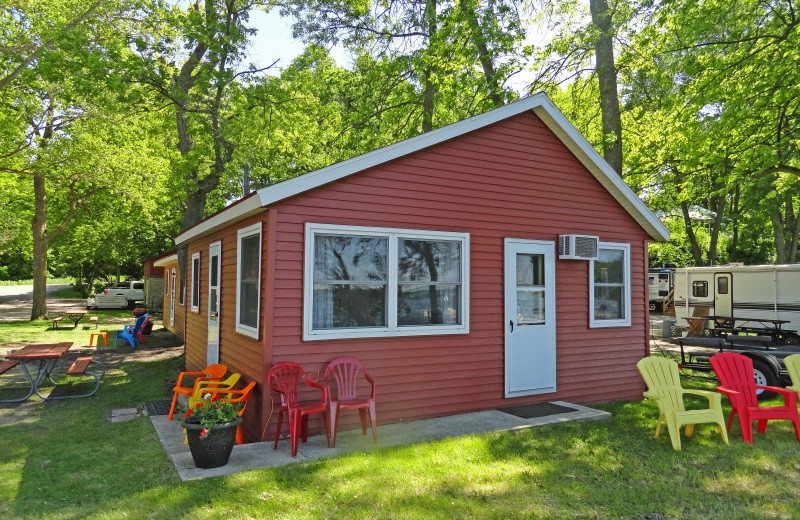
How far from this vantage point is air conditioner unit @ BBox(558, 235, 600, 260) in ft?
24.8

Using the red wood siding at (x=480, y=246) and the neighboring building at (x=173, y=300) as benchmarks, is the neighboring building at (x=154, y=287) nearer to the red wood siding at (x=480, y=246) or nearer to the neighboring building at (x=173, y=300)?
the neighboring building at (x=173, y=300)

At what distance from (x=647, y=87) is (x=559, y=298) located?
12.0m

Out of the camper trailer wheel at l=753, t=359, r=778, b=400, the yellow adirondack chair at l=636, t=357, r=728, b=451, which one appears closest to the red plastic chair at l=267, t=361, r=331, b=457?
the yellow adirondack chair at l=636, t=357, r=728, b=451

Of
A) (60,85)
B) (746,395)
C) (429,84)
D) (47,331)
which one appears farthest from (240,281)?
(47,331)

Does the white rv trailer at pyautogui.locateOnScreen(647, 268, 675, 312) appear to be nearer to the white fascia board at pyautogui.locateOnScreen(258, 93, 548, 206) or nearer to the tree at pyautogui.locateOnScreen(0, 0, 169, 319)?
the white fascia board at pyautogui.locateOnScreen(258, 93, 548, 206)

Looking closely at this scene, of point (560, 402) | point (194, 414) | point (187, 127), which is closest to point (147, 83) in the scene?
point (187, 127)

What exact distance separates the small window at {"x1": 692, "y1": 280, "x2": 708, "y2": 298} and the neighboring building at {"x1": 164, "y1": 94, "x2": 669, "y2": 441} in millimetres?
9694

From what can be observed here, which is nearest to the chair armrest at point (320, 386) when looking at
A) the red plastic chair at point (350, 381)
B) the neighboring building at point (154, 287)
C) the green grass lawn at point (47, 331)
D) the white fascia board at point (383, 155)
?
the red plastic chair at point (350, 381)

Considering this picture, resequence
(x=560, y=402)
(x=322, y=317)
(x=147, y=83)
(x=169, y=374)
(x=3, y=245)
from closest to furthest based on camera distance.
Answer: (x=322, y=317), (x=560, y=402), (x=169, y=374), (x=147, y=83), (x=3, y=245)

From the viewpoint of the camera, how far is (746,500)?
4316mm

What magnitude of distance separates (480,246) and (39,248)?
65.9 feet

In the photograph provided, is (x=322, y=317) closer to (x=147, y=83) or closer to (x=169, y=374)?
(x=169, y=374)

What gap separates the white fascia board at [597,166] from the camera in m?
7.54

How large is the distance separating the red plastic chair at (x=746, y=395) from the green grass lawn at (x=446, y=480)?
0.75 ft
